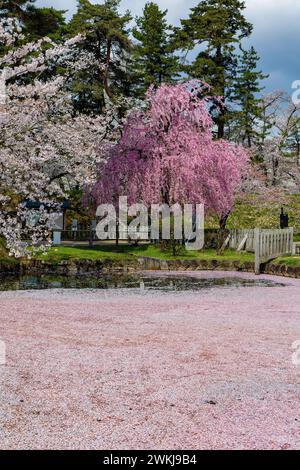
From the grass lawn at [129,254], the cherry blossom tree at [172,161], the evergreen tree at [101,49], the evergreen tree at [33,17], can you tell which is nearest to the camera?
the grass lawn at [129,254]

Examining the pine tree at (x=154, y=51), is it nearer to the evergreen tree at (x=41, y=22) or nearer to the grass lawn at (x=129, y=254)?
the evergreen tree at (x=41, y=22)

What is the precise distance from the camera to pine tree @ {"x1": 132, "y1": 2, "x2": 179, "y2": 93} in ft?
133

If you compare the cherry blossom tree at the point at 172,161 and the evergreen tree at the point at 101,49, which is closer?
the cherry blossom tree at the point at 172,161

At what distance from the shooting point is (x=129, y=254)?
23656mm

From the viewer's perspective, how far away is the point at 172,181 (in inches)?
946

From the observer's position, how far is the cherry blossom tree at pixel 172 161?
23922 mm

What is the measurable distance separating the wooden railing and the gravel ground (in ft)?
30.9

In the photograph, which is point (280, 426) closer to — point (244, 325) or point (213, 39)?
point (244, 325)

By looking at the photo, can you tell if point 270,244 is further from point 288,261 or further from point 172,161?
point 172,161

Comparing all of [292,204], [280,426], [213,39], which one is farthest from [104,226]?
[280,426]

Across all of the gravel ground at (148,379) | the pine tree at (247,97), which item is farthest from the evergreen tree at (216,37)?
the gravel ground at (148,379)

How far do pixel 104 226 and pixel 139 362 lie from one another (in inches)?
1017

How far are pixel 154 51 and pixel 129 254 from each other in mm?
24021

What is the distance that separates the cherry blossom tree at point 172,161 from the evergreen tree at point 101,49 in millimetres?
11073
